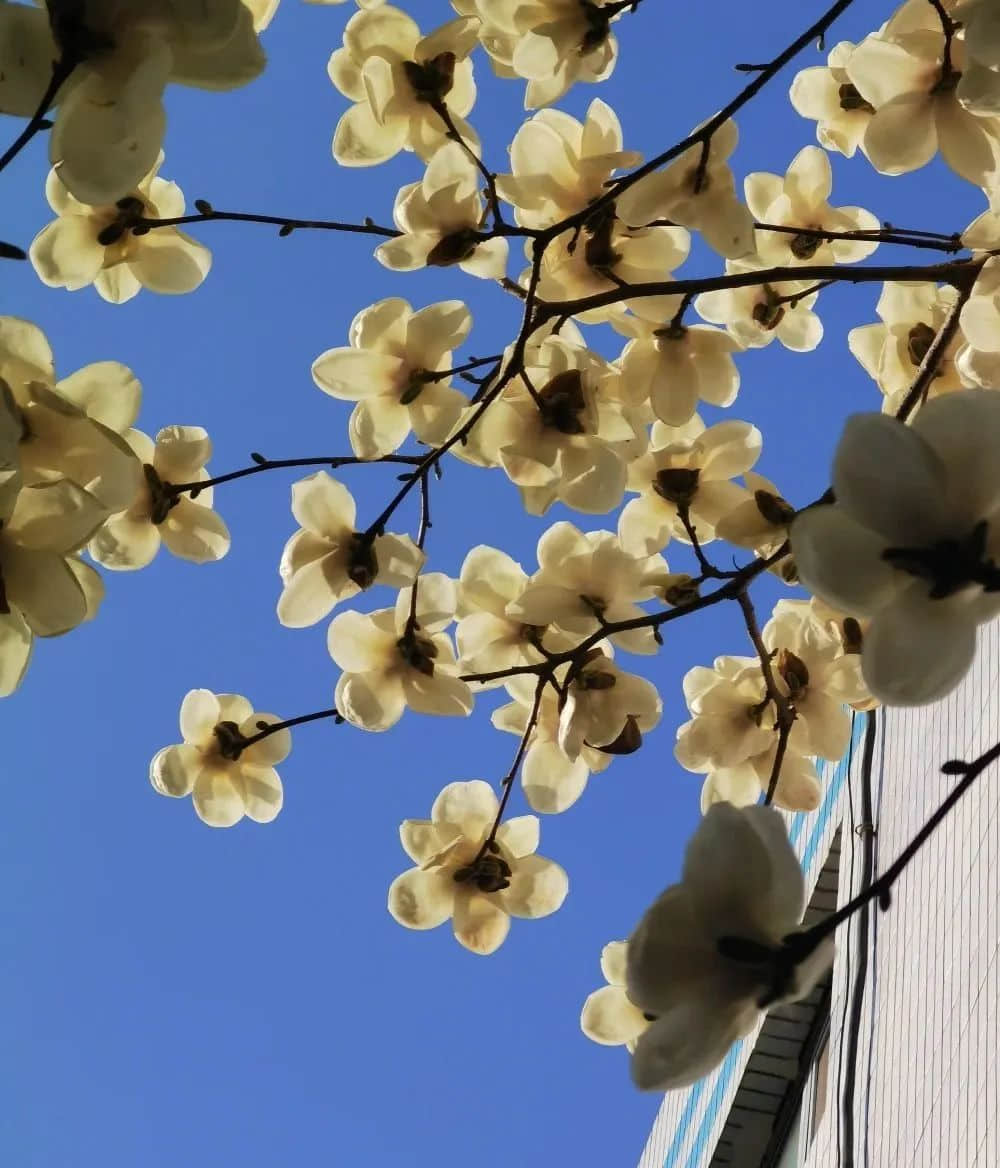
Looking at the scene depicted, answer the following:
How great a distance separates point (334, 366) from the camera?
95 centimetres

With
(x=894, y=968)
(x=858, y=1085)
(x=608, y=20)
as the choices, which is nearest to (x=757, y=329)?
(x=608, y=20)

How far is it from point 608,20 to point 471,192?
5.8 inches

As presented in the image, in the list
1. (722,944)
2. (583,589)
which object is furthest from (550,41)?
(722,944)

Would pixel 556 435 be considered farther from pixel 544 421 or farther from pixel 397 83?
pixel 397 83

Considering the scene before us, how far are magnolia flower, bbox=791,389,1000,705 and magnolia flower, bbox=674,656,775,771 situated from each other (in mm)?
573

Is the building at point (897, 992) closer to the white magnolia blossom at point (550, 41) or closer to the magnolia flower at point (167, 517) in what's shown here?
the magnolia flower at point (167, 517)

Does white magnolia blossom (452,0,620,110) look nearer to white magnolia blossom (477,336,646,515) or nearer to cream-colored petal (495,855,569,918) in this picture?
white magnolia blossom (477,336,646,515)

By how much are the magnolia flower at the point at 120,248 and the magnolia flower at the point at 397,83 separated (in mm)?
143

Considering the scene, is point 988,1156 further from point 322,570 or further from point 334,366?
point 334,366

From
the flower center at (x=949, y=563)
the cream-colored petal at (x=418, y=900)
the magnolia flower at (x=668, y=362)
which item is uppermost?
the magnolia flower at (x=668, y=362)

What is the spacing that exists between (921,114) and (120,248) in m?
0.59

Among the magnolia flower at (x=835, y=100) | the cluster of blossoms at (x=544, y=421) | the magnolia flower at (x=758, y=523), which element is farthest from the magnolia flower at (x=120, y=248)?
the magnolia flower at (x=835, y=100)

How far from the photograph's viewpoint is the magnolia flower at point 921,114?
853 millimetres

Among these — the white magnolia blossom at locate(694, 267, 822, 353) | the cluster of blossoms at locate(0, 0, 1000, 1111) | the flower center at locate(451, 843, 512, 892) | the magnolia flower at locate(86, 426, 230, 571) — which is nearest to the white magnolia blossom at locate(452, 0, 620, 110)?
the cluster of blossoms at locate(0, 0, 1000, 1111)
